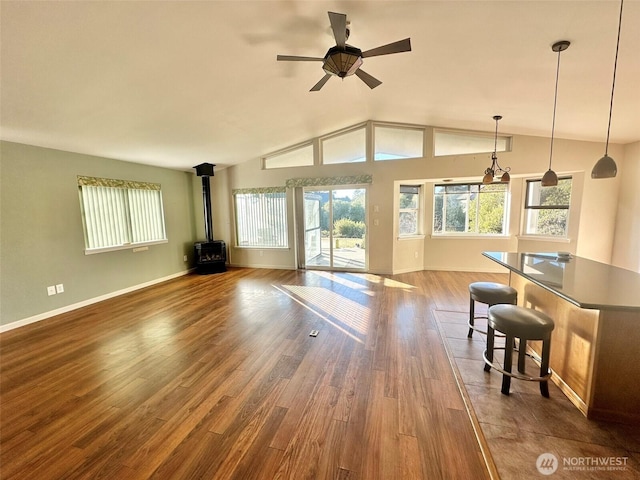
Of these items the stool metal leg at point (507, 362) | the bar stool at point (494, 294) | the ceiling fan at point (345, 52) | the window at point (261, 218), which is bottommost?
the stool metal leg at point (507, 362)

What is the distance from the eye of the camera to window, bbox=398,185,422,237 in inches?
230

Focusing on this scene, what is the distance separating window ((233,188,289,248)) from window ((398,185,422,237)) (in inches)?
105

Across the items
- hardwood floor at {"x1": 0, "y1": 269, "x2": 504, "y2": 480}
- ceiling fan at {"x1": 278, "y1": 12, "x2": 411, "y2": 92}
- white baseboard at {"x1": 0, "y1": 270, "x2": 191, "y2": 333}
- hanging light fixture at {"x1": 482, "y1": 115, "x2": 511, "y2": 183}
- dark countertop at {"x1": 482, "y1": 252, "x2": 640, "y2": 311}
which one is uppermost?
ceiling fan at {"x1": 278, "y1": 12, "x2": 411, "y2": 92}

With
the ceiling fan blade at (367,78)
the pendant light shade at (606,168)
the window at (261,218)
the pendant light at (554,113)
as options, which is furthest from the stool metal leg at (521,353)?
the window at (261,218)

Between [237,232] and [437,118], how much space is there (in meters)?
5.04

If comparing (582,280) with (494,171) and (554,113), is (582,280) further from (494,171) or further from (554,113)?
(494,171)

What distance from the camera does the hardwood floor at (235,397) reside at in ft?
4.93

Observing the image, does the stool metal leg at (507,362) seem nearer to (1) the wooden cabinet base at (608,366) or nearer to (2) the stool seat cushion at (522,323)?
(2) the stool seat cushion at (522,323)

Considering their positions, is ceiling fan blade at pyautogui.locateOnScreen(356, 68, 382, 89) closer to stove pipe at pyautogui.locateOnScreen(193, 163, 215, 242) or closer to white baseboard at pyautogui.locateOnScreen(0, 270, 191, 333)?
stove pipe at pyautogui.locateOnScreen(193, 163, 215, 242)

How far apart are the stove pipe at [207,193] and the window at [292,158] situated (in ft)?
4.24

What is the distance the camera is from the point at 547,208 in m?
5.12

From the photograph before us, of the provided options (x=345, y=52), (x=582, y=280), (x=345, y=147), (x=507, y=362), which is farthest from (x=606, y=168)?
(x=345, y=147)

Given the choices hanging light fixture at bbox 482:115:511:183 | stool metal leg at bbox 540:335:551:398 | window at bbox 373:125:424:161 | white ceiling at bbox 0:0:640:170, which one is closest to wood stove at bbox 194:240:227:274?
white ceiling at bbox 0:0:640:170

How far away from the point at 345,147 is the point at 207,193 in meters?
3.30
